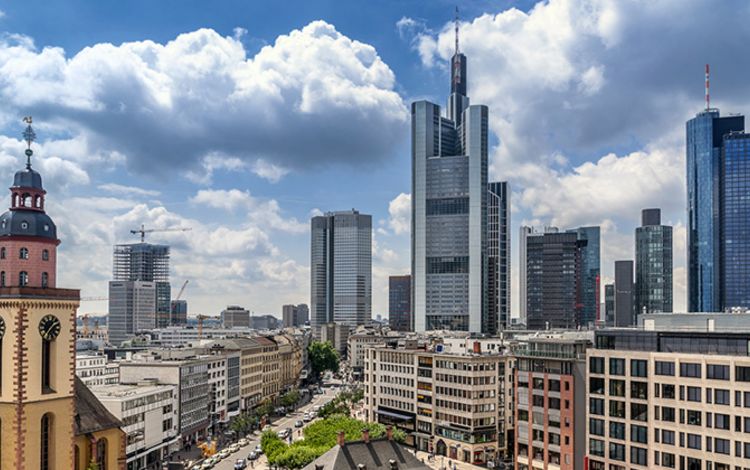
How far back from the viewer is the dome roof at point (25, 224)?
57.1 m

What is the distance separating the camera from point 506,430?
154375 mm

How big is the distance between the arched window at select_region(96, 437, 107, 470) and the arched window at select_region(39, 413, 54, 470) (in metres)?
8.75

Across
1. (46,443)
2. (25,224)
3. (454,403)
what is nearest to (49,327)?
(25,224)

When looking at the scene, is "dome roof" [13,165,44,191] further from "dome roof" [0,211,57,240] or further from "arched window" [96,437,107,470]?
"arched window" [96,437,107,470]

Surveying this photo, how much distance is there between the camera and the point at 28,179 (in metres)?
59.4

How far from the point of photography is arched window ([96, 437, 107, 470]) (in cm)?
6631

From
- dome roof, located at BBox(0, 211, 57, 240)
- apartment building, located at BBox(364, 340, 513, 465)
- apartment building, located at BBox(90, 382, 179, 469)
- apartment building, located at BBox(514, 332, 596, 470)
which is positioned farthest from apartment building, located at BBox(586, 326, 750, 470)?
dome roof, located at BBox(0, 211, 57, 240)

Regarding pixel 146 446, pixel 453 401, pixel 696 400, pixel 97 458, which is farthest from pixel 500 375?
pixel 97 458

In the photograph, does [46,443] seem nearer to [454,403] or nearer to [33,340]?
[33,340]

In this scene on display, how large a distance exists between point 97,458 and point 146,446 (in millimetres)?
65538

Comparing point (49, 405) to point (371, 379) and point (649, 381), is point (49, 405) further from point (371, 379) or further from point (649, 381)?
point (371, 379)

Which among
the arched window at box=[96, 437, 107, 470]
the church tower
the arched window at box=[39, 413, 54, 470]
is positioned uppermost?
the church tower

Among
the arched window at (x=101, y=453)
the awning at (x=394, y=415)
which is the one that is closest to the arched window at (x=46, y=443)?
the arched window at (x=101, y=453)

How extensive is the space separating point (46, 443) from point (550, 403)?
8708 centimetres
